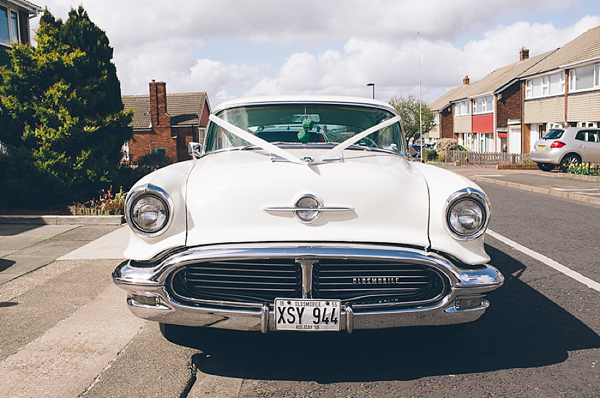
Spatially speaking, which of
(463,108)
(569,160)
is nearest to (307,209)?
(569,160)

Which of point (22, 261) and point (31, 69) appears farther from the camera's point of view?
point (31, 69)

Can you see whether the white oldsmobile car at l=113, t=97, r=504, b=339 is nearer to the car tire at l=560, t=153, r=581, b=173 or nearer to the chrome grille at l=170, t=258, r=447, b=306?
the chrome grille at l=170, t=258, r=447, b=306

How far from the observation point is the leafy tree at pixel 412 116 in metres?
62.1

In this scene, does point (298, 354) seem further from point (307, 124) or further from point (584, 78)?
point (584, 78)

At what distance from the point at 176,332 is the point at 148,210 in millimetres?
961

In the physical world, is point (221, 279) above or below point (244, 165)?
below

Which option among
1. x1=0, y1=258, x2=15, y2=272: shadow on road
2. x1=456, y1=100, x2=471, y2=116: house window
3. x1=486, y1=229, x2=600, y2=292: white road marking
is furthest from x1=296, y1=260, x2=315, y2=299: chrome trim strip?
x1=456, y1=100, x2=471, y2=116: house window

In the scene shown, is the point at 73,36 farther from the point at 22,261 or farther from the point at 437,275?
the point at 437,275

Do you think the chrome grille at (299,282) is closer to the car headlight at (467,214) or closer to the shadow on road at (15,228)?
the car headlight at (467,214)

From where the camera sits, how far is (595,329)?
4301 mm

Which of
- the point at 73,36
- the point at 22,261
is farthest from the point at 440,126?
the point at 22,261

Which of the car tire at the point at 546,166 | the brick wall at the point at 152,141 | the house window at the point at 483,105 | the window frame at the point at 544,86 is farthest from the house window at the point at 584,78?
the brick wall at the point at 152,141

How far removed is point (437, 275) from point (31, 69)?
1035cm

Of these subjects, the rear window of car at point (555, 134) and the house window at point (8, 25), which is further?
the rear window of car at point (555, 134)
